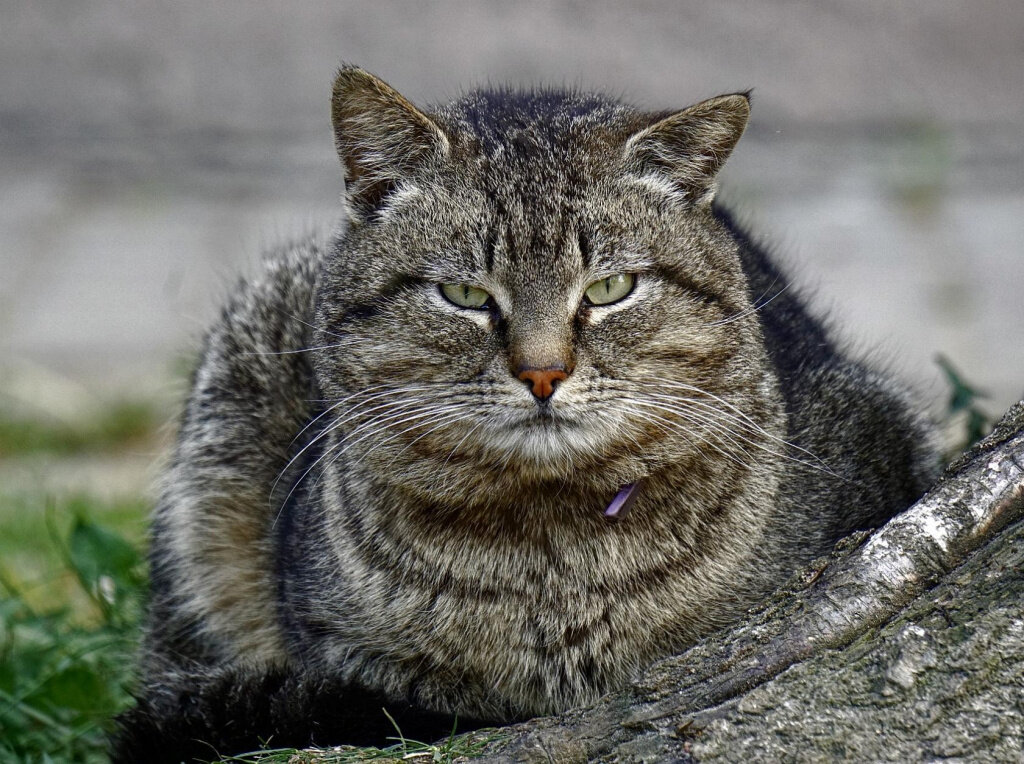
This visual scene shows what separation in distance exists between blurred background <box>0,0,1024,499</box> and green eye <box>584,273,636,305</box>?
487 cm

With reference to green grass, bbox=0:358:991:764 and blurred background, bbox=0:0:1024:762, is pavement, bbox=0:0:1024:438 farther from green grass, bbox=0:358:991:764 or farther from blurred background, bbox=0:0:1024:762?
green grass, bbox=0:358:991:764

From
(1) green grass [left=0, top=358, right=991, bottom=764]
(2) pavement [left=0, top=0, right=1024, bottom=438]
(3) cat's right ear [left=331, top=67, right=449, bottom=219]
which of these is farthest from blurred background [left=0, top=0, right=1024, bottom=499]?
(3) cat's right ear [left=331, top=67, right=449, bottom=219]

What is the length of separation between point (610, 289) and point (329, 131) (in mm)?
5462

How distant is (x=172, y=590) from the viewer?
148 inches

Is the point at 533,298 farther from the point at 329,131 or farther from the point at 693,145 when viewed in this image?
the point at 329,131

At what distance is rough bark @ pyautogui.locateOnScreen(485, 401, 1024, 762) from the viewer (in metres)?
2.02

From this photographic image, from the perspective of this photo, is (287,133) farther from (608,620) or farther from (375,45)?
(608,620)

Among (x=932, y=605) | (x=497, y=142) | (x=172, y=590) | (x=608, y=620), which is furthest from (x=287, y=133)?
(x=932, y=605)

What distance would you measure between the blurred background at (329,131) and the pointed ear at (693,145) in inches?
182

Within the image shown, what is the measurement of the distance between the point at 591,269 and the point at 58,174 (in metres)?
6.23

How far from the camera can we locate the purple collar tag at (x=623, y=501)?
2.72 meters

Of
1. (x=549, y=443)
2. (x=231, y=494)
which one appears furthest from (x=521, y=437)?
(x=231, y=494)

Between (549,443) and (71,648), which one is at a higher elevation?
(549,443)

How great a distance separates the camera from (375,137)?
9.50 ft
